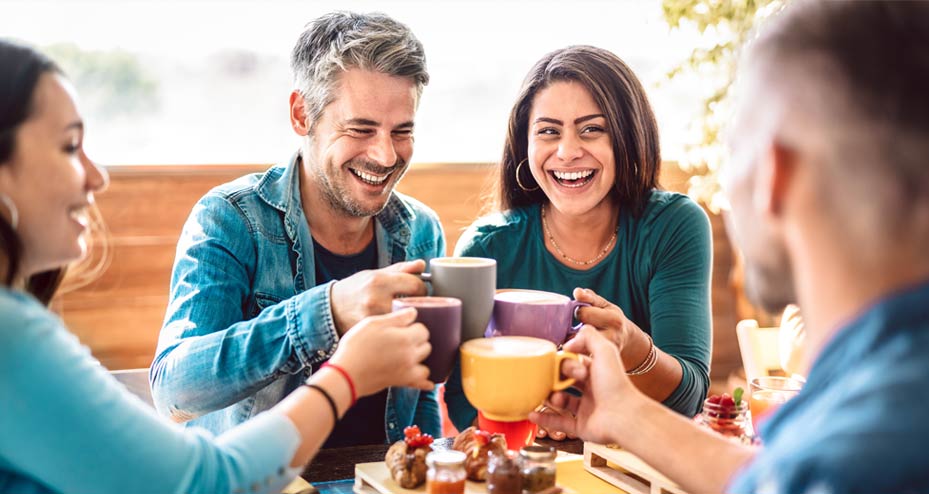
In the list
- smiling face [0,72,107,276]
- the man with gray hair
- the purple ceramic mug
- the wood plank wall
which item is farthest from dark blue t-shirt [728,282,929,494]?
the wood plank wall

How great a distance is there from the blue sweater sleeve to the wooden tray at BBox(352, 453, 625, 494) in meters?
0.47

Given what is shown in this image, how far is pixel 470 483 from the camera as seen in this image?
1.30m

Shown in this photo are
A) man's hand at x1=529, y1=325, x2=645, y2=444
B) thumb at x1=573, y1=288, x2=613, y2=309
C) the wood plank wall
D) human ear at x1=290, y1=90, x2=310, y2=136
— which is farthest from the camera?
the wood plank wall

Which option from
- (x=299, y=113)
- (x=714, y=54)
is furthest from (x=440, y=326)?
(x=714, y=54)

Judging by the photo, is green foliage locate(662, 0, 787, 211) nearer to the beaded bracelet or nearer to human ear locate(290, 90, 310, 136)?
the beaded bracelet

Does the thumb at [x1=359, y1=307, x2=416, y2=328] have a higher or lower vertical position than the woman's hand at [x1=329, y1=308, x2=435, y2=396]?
higher

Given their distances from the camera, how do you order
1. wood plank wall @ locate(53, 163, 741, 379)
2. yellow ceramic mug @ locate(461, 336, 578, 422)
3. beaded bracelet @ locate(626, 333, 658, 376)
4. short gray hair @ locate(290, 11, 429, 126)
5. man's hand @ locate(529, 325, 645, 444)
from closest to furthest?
Answer: yellow ceramic mug @ locate(461, 336, 578, 422) < man's hand @ locate(529, 325, 645, 444) < beaded bracelet @ locate(626, 333, 658, 376) < short gray hair @ locate(290, 11, 429, 126) < wood plank wall @ locate(53, 163, 741, 379)

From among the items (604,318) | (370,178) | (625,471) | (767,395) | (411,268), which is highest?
(370,178)

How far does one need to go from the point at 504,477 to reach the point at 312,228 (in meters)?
0.89

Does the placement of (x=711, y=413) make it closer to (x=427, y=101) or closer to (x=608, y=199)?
(x=608, y=199)

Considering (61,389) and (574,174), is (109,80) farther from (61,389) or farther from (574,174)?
(61,389)

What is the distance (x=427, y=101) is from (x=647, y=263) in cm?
238

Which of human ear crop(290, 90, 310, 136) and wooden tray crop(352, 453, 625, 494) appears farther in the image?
human ear crop(290, 90, 310, 136)

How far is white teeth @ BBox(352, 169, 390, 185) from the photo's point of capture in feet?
6.01
